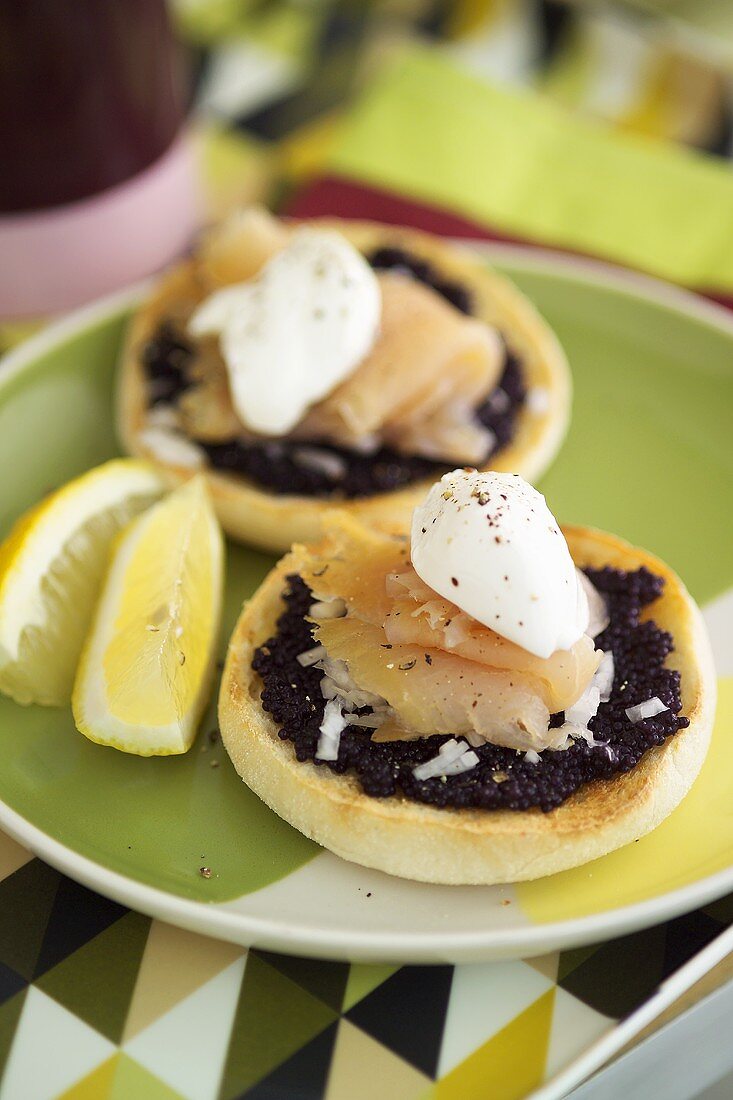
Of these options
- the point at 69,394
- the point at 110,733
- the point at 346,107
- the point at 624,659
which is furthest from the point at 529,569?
the point at 346,107

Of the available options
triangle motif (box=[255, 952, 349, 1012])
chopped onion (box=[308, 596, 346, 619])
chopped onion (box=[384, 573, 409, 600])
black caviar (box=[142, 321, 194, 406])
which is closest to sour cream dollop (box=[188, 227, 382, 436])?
black caviar (box=[142, 321, 194, 406])

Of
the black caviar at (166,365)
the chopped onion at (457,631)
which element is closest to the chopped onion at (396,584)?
the chopped onion at (457,631)

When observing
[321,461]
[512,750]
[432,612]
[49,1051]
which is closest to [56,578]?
[321,461]

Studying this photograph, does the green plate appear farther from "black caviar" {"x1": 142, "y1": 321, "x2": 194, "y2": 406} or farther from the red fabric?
the red fabric

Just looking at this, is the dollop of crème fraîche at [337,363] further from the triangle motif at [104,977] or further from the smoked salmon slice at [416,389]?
the triangle motif at [104,977]

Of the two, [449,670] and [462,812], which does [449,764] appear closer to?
[462,812]

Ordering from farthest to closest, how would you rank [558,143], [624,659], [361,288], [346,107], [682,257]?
[346,107], [558,143], [682,257], [361,288], [624,659]

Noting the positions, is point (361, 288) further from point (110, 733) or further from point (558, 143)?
point (558, 143)
